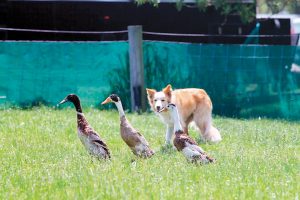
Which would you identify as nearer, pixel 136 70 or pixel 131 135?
pixel 131 135

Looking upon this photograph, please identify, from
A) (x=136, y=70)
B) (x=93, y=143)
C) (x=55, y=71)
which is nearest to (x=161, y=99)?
(x=93, y=143)

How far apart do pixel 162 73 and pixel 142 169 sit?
27.7 ft

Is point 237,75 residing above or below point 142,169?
below

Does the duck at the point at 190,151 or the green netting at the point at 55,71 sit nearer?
the duck at the point at 190,151

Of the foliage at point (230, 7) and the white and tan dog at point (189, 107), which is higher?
the foliage at point (230, 7)

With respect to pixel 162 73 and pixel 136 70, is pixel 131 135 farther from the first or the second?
pixel 162 73

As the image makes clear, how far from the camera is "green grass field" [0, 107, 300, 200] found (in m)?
6.87

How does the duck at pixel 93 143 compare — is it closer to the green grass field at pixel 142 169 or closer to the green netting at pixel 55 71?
the green grass field at pixel 142 169

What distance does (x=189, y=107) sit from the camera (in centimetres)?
1179

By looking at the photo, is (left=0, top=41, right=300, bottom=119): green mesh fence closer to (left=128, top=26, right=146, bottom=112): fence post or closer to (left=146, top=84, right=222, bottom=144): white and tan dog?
(left=128, top=26, right=146, bottom=112): fence post

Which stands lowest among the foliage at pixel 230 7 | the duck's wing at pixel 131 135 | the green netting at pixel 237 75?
the green netting at pixel 237 75

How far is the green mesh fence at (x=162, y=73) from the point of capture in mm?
15805

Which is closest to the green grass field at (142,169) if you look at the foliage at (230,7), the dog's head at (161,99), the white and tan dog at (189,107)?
the white and tan dog at (189,107)

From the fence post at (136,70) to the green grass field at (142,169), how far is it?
140 inches
